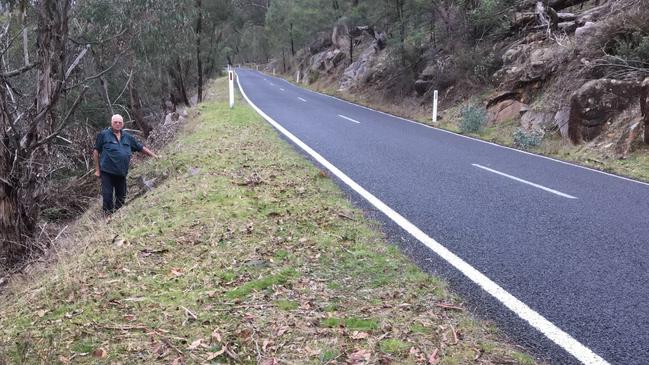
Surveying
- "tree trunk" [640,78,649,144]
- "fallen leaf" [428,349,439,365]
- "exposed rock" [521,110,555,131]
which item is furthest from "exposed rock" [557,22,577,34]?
"fallen leaf" [428,349,439,365]

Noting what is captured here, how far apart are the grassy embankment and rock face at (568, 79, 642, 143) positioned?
7.76m

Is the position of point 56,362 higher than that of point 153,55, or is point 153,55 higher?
point 153,55

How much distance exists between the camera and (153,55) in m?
17.8

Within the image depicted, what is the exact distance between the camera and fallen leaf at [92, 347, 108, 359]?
311 centimetres

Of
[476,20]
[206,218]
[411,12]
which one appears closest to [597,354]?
[206,218]

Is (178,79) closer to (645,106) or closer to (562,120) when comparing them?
(562,120)

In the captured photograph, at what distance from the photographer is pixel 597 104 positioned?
1155 centimetres

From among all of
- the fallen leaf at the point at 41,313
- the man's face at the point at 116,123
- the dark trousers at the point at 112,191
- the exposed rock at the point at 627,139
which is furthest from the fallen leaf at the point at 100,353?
the exposed rock at the point at 627,139

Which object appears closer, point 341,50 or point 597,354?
point 597,354

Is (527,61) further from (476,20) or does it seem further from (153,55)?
(153,55)

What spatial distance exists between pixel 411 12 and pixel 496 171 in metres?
14.9

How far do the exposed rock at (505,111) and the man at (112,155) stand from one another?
1054cm

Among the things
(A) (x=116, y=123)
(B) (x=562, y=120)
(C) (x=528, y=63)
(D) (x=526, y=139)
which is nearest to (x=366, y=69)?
(C) (x=528, y=63)

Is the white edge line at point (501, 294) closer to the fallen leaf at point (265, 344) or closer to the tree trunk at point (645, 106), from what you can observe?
the fallen leaf at point (265, 344)
